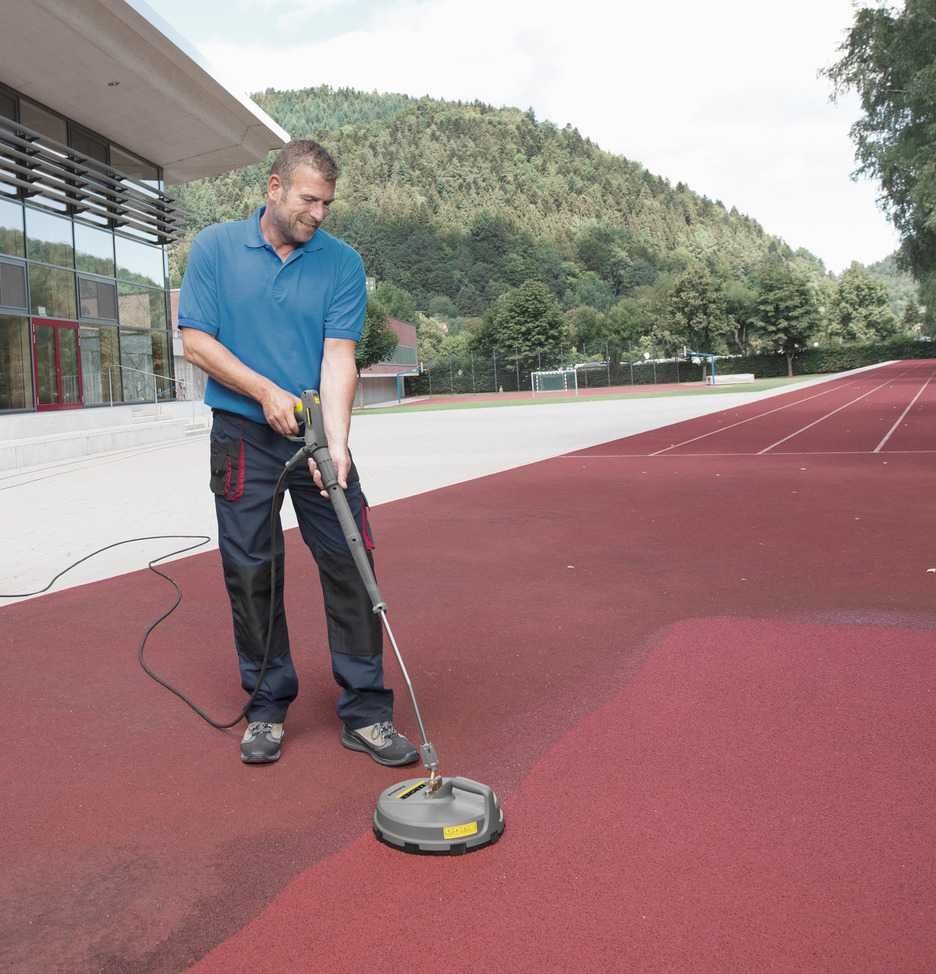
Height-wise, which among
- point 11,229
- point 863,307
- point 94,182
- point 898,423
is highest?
point 863,307

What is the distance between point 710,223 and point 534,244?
4808 centimetres

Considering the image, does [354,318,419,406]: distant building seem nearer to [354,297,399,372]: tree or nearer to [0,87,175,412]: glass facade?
[354,297,399,372]: tree

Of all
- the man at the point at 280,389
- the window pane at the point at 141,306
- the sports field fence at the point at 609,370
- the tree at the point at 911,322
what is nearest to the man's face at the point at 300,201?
the man at the point at 280,389

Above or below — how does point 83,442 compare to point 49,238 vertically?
below

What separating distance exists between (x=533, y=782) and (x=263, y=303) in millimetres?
1776

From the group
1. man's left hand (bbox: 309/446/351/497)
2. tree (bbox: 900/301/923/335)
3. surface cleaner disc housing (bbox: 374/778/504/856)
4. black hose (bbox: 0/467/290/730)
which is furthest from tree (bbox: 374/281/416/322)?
surface cleaner disc housing (bbox: 374/778/504/856)

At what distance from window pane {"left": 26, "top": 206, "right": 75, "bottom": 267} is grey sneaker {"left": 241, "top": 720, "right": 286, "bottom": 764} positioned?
1832cm

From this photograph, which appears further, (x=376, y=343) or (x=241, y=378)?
(x=376, y=343)

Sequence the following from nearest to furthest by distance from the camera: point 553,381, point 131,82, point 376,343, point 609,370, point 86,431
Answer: point 86,431, point 131,82, point 376,343, point 553,381, point 609,370

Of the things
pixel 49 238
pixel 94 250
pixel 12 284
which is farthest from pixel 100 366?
pixel 12 284

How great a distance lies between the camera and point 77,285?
20.8 metres

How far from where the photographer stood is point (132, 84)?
63.7ft

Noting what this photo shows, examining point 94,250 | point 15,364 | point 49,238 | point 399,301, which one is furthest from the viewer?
point 399,301

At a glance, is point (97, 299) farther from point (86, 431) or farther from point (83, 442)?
point (83, 442)
